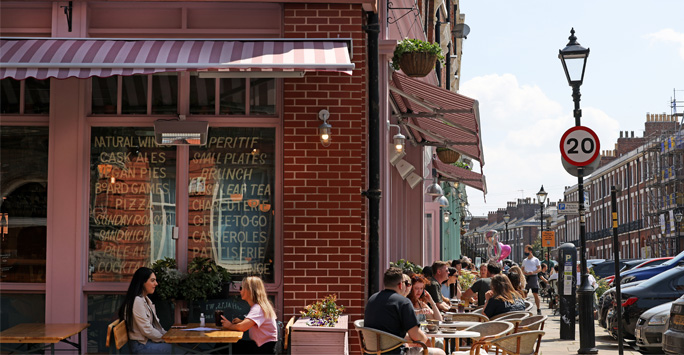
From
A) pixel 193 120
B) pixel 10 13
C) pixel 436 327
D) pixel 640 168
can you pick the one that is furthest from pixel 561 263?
pixel 640 168

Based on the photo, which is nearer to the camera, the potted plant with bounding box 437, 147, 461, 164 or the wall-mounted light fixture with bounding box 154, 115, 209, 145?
the wall-mounted light fixture with bounding box 154, 115, 209, 145

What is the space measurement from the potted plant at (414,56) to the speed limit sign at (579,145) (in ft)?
8.54

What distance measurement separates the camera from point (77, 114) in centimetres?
1082

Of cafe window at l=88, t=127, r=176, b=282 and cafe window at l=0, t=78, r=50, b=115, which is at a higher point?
cafe window at l=0, t=78, r=50, b=115

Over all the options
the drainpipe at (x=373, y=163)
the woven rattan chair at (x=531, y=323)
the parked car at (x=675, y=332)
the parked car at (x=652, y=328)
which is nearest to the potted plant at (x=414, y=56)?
the drainpipe at (x=373, y=163)

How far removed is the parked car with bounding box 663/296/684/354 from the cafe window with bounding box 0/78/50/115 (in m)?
8.57

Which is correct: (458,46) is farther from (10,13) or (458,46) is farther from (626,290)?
(10,13)

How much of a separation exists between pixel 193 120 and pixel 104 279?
2194 mm

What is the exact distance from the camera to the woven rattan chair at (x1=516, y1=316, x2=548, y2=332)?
10.5 m

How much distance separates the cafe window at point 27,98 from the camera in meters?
10.9

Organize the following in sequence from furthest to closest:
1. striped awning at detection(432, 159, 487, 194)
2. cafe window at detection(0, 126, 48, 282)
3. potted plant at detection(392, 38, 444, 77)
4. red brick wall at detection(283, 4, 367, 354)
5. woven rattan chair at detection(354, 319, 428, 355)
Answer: striped awning at detection(432, 159, 487, 194) → potted plant at detection(392, 38, 444, 77) → cafe window at detection(0, 126, 48, 282) → red brick wall at detection(283, 4, 367, 354) → woven rattan chair at detection(354, 319, 428, 355)

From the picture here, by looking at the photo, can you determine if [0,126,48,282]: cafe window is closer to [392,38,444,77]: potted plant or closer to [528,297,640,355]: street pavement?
[392,38,444,77]: potted plant

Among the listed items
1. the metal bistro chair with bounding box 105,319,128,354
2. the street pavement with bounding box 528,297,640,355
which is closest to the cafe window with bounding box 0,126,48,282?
the metal bistro chair with bounding box 105,319,128,354

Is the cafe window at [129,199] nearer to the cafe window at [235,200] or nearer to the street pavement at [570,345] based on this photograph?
the cafe window at [235,200]
